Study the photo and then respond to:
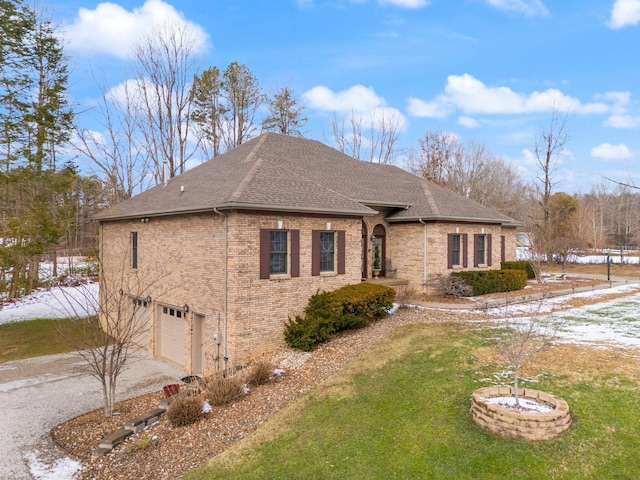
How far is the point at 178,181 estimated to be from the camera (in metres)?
18.6

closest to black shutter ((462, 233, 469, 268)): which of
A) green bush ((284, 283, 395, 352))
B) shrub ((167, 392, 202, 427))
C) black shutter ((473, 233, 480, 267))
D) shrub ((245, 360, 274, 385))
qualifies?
black shutter ((473, 233, 480, 267))

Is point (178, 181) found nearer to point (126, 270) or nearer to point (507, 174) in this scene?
point (126, 270)

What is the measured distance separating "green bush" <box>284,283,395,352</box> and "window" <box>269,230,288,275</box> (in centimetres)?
148

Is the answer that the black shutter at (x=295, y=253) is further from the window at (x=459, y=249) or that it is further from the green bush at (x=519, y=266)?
the green bush at (x=519, y=266)

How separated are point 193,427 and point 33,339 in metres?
15.7

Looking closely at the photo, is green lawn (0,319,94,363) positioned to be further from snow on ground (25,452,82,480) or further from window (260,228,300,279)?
window (260,228,300,279)

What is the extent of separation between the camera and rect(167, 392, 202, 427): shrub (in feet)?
27.2

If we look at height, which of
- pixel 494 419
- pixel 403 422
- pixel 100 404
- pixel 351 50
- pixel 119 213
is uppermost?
pixel 351 50

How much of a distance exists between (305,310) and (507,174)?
47.8 metres

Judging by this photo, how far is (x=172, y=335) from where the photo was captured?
14695 millimetres

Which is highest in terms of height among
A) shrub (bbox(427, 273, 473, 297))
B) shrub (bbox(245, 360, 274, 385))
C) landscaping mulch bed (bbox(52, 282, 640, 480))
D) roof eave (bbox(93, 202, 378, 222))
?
roof eave (bbox(93, 202, 378, 222))

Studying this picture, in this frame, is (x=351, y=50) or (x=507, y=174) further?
(x=507, y=174)

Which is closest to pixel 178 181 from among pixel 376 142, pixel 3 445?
pixel 3 445

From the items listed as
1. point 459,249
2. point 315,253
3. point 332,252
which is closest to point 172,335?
point 315,253
